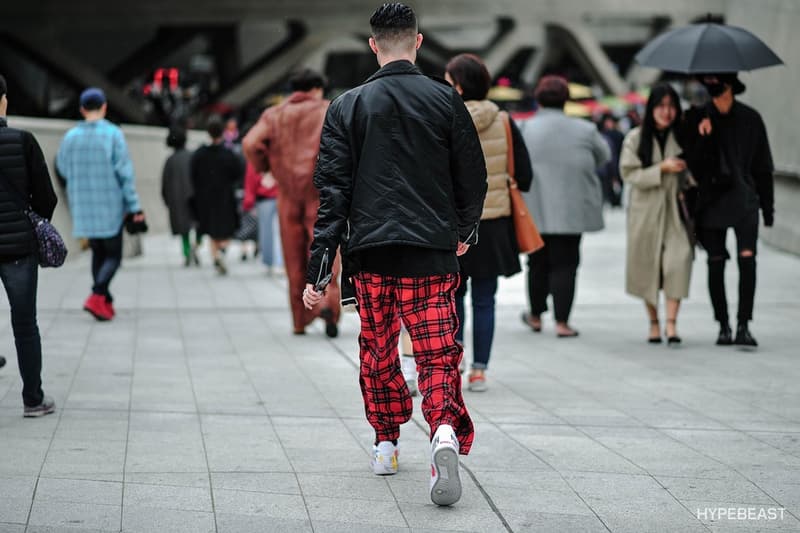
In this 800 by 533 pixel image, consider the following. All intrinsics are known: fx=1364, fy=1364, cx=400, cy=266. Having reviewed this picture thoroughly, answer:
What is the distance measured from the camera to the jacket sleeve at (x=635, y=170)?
30.4ft

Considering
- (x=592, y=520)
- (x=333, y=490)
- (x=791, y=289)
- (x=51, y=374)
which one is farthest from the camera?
(x=791, y=289)

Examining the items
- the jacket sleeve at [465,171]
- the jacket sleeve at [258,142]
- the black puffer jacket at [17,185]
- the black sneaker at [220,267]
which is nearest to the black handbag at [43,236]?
the black puffer jacket at [17,185]

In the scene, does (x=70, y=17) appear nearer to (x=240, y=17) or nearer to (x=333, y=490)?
(x=240, y=17)

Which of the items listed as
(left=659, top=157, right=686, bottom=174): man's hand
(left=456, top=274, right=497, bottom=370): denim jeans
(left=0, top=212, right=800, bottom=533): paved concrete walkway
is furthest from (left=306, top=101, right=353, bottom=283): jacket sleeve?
(left=659, top=157, right=686, bottom=174): man's hand

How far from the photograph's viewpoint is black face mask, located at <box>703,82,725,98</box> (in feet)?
30.1

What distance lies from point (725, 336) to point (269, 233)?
6.58 meters

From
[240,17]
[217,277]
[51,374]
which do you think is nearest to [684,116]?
[51,374]

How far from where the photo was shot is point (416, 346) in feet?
17.2

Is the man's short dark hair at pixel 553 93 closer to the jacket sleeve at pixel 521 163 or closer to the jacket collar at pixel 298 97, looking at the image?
the jacket collar at pixel 298 97

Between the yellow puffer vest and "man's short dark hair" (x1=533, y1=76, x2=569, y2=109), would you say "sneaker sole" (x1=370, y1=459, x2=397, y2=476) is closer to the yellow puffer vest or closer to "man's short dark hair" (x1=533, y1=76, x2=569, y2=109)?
the yellow puffer vest

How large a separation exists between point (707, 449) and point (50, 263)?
10.9 ft

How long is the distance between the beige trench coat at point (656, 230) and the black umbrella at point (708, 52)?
54 centimetres

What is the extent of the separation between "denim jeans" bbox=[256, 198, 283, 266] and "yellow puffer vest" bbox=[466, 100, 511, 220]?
23.6 feet

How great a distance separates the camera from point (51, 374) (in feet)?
26.9
